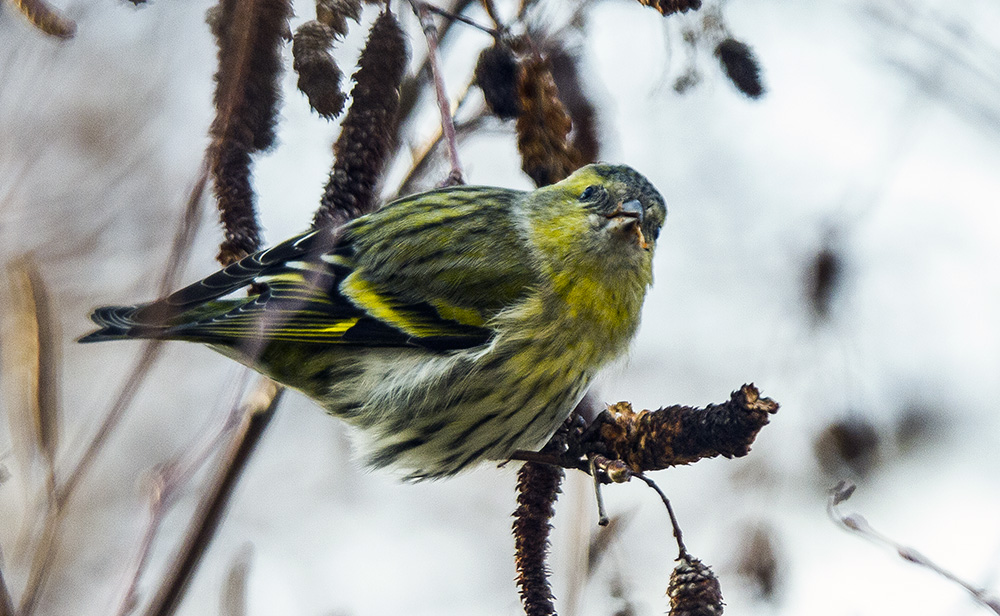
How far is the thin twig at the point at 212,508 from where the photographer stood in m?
1.33

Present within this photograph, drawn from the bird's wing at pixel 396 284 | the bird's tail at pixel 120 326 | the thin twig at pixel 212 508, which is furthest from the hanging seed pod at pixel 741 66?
the bird's tail at pixel 120 326

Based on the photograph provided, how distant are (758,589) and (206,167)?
1.92 metres

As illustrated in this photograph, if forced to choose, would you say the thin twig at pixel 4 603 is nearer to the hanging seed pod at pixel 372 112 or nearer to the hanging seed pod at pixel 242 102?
the hanging seed pod at pixel 242 102

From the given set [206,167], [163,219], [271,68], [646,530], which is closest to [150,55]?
[163,219]

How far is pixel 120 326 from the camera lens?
5.77ft

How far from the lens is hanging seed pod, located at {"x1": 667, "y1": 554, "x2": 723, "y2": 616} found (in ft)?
4.97

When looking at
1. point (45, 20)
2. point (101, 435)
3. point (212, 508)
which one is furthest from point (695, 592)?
point (45, 20)

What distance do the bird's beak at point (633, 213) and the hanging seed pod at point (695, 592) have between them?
981 millimetres

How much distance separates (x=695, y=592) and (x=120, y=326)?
3.80ft

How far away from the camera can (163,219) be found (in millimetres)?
3699

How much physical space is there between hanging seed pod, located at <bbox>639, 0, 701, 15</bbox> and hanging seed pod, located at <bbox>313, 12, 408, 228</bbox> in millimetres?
502

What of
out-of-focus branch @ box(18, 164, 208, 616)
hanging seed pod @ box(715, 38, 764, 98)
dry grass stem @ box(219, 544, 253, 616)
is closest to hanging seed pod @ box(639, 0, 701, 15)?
A: hanging seed pod @ box(715, 38, 764, 98)

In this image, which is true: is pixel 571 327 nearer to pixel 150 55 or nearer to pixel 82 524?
pixel 150 55

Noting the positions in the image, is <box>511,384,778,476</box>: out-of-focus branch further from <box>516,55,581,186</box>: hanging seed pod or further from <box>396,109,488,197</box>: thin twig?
<box>396,109,488,197</box>: thin twig
